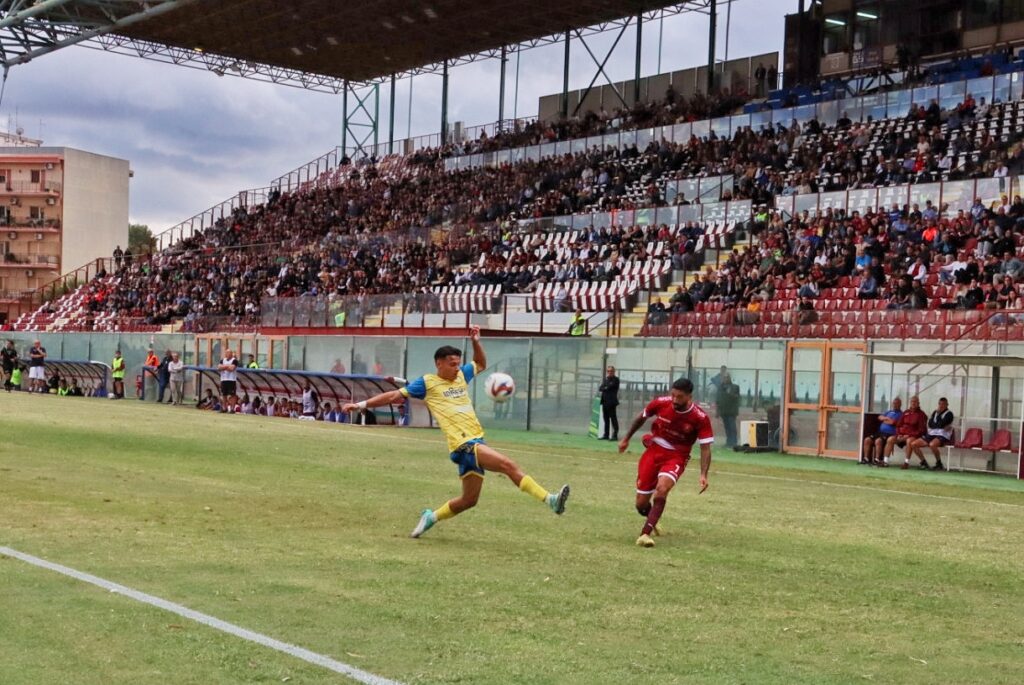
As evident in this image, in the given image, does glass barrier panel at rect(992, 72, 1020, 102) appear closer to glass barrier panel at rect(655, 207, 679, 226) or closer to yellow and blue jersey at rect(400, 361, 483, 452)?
glass barrier panel at rect(655, 207, 679, 226)

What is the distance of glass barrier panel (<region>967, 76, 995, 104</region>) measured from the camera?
42.2 meters

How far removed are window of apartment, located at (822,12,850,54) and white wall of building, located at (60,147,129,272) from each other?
77.3 meters

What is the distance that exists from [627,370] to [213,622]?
932 inches

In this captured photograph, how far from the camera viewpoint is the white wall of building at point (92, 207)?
112 meters

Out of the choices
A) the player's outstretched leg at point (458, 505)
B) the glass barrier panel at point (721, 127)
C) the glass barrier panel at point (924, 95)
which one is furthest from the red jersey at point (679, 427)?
the glass barrier panel at point (721, 127)

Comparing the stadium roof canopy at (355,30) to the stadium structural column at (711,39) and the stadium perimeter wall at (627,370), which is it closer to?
the stadium structural column at (711,39)


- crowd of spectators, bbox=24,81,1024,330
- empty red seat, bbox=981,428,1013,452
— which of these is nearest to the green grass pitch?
empty red seat, bbox=981,428,1013,452

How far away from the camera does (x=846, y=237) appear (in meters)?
34.7

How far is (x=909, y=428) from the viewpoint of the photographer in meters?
24.9

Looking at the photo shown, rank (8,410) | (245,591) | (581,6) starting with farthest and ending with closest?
1. (581,6)
2. (8,410)
3. (245,591)

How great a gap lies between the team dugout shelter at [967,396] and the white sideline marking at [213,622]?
61.2 feet

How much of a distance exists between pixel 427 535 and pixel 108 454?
974 centimetres

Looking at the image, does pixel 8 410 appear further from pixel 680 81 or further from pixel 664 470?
pixel 680 81

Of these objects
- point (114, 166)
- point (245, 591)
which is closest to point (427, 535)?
point (245, 591)
